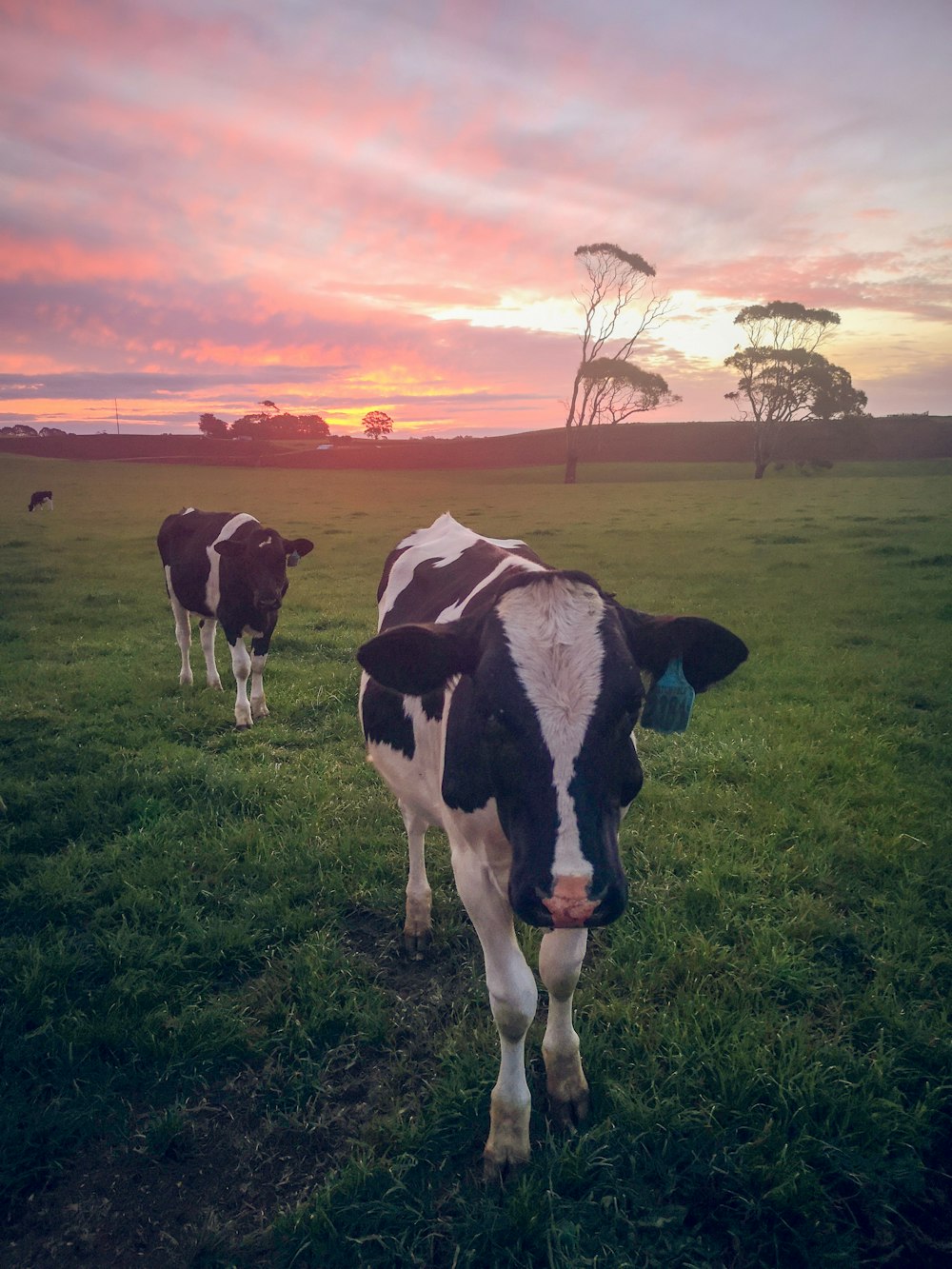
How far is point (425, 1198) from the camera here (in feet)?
9.01

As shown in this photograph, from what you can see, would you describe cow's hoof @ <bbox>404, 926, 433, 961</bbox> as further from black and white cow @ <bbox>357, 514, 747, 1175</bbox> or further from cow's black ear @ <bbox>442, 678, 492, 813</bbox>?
cow's black ear @ <bbox>442, 678, 492, 813</bbox>

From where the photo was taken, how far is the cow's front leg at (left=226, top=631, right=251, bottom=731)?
7.59 meters

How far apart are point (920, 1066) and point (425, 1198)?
7.14 ft

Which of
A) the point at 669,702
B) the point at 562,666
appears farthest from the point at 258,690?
the point at 562,666

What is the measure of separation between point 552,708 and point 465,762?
48 cm

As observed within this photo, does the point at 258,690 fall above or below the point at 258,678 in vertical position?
below

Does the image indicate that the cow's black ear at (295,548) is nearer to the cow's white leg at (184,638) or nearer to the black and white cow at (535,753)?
the cow's white leg at (184,638)

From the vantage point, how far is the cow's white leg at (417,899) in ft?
13.5

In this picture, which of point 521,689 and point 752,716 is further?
point 752,716

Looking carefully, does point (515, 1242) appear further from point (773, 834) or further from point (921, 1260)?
point (773, 834)

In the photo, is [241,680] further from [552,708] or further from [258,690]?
[552,708]

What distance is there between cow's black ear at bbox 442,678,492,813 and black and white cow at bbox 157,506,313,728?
5308 mm

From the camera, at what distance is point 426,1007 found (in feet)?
12.1

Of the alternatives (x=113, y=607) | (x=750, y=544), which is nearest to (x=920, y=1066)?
(x=113, y=607)
